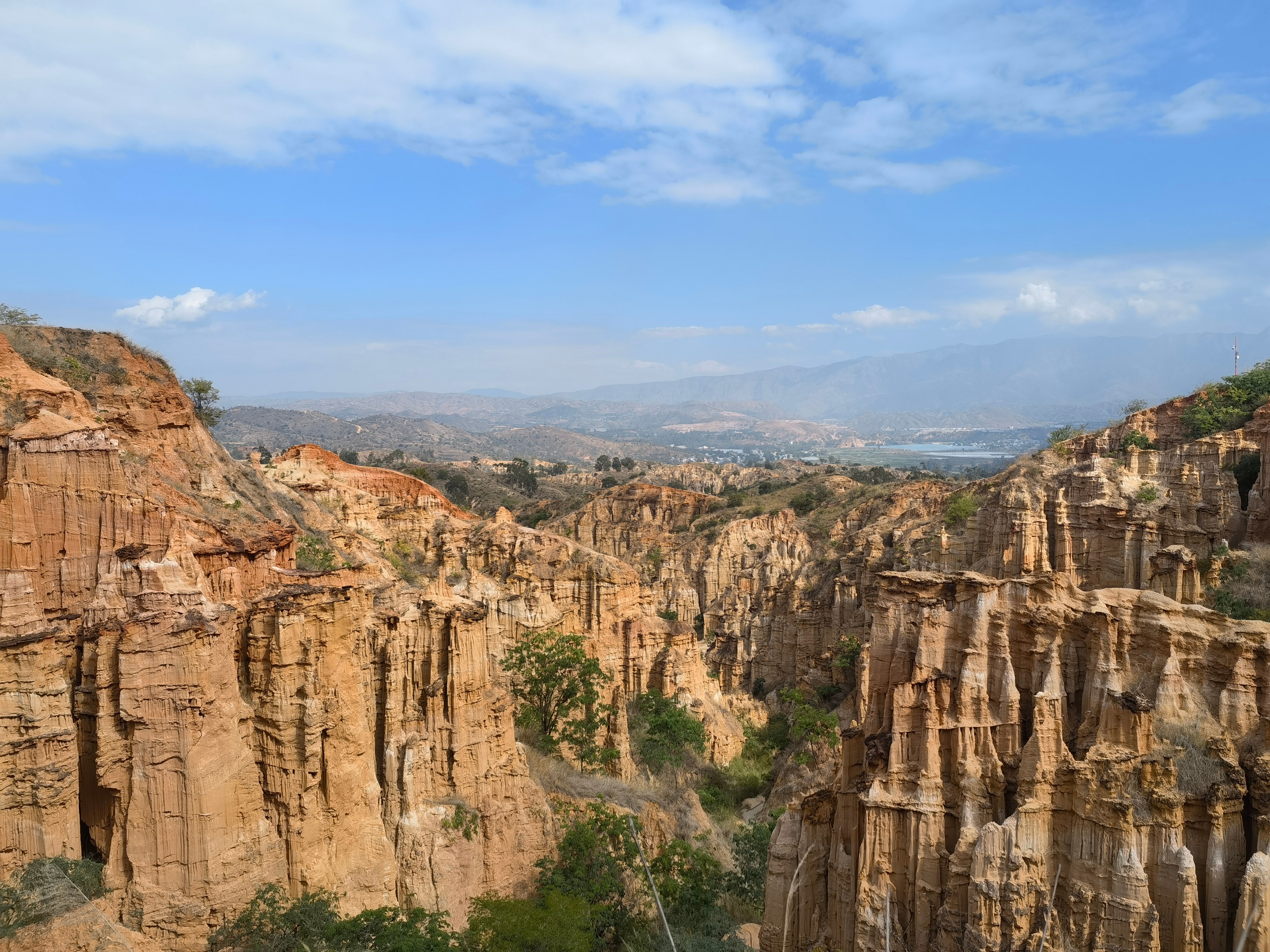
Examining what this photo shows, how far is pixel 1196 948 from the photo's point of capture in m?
10.8

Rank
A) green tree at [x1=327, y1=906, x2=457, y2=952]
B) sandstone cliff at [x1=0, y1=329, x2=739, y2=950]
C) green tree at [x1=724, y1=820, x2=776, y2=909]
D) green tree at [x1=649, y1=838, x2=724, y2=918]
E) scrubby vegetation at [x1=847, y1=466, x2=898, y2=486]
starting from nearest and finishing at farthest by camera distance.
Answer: sandstone cliff at [x1=0, y1=329, x2=739, y2=950] → green tree at [x1=327, y1=906, x2=457, y2=952] → green tree at [x1=649, y1=838, x2=724, y2=918] → green tree at [x1=724, y1=820, x2=776, y2=909] → scrubby vegetation at [x1=847, y1=466, x2=898, y2=486]

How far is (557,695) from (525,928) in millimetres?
12069

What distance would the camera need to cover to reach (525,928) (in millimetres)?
15320

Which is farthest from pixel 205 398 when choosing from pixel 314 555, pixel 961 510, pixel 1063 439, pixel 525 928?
pixel 1063 439

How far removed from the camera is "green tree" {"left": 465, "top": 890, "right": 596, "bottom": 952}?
49.9 feet

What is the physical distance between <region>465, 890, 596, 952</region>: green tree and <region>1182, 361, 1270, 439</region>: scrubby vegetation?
3705 cm

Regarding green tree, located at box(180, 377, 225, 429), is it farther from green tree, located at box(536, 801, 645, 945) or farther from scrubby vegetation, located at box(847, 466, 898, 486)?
scrubby vegetation, located at box(847, 466, 898, 486)

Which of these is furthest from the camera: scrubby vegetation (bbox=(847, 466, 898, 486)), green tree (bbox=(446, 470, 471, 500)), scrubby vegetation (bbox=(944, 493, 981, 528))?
scrubby vegetation (bbox=(847, 466, 898, 486))

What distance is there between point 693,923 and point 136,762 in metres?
13.2

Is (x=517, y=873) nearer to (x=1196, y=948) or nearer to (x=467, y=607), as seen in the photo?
(x=467, y=607)

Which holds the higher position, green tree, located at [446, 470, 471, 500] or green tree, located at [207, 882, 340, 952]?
green tree, located at [446, 470, 471, 500]

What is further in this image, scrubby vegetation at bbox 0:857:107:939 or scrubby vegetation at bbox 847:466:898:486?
scrubby vegetation at bbox 847:466:898:486

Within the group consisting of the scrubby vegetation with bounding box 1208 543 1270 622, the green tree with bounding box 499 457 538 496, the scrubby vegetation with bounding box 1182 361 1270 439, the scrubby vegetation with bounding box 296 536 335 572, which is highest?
the scrubby vegetation with bounding box 1182 361 1270 439

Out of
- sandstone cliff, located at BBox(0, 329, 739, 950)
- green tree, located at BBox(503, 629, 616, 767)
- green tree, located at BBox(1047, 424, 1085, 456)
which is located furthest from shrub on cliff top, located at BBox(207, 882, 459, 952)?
Result: green tree, located at BBox(1047, 424, 1085, 456)
